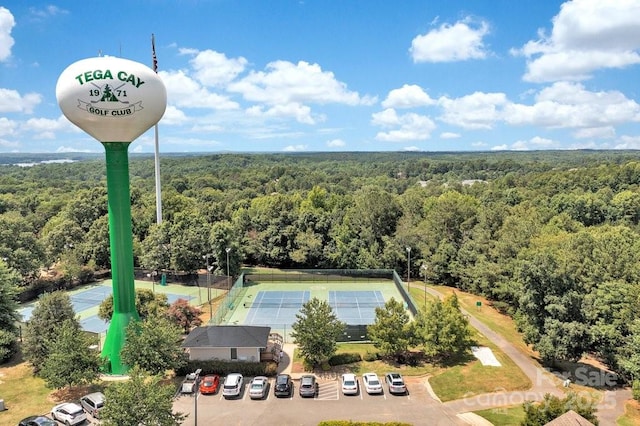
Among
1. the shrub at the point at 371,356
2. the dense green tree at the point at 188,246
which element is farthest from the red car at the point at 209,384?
the dense green tree at the point at 188,246

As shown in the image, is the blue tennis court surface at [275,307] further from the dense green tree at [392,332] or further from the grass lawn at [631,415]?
the grass lawn at [631,415]

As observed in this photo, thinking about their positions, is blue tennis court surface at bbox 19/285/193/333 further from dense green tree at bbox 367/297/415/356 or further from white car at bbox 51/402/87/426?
dense green tree at bbox 367/297/415/356

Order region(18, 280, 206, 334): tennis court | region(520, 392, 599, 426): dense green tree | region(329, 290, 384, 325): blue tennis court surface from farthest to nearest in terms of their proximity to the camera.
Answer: region(329, 290, 384, 325): blue tennis court surface → region(18, 280, 206, 334): tennis court → region(520, 392, 599, 426): dense green tree

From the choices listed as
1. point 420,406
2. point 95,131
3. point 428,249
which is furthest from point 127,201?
point 428,249

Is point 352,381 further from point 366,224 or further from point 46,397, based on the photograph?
point 366,224

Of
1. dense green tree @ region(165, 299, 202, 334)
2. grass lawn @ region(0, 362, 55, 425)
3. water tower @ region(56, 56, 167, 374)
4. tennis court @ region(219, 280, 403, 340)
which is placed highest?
water tower @ region(56, 56, 167, 374)

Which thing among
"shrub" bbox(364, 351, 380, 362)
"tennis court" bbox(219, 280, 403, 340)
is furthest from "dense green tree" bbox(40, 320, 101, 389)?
"shrub" bbox(364, 351, 380, 362)

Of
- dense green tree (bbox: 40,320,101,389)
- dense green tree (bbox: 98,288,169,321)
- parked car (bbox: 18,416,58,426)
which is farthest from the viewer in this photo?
dense green tree (bbox: 98,288,169,321)
